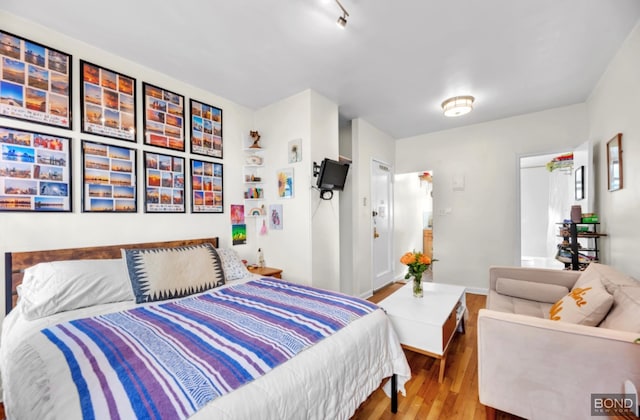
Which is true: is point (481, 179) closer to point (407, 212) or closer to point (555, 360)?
point (407, 212)

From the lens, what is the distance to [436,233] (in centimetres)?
436

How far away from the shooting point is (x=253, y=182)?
10.4ft

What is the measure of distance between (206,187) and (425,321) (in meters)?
2.46

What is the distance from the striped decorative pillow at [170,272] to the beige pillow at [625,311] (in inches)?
97.4

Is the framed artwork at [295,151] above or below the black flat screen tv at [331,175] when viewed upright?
above

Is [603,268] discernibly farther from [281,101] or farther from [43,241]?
[43,241]

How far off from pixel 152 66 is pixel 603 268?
4.11 m

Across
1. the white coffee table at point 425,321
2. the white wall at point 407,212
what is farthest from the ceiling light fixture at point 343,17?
the white wall at point 407,212

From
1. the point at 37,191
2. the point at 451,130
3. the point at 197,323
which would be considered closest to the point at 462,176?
the point at 451,130

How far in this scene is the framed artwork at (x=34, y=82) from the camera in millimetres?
1709

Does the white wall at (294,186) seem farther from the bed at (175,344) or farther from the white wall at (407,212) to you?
the white wall at (407,212)

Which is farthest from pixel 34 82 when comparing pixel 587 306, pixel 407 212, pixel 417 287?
pixel 407 212

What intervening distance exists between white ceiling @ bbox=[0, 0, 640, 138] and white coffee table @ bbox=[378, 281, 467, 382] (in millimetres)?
2175

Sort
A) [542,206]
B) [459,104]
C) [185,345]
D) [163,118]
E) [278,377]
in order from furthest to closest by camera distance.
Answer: [542,206] → [459,104] → [163,118] → [185,345] → [278,377]
